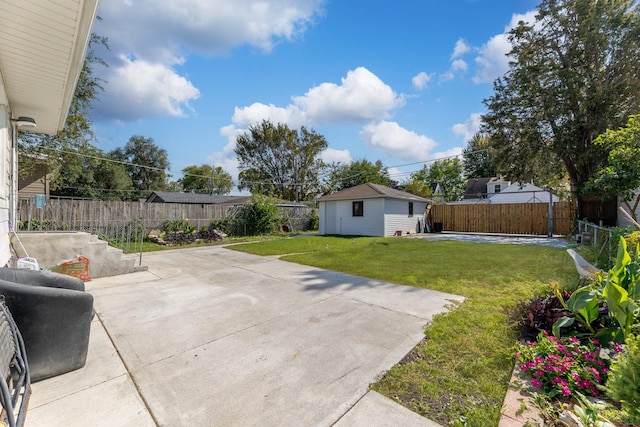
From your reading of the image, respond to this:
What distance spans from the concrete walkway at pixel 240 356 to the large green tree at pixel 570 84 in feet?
45.5

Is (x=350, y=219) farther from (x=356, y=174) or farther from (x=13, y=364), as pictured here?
(x=356, y=174)

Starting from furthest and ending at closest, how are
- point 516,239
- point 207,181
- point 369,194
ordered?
point 207,181 < point 369,194 < point 516,239

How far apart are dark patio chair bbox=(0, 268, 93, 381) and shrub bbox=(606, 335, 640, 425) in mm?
3690

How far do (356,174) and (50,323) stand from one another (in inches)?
1346

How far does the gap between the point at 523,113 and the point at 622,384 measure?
56.4ft

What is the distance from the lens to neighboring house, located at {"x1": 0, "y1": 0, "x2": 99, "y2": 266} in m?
2.57

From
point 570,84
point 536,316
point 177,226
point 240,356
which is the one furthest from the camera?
point 177,226

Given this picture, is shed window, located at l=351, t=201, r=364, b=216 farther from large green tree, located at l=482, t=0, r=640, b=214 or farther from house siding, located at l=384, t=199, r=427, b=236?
large green tree, located at l=482, t=0, r=640, b=214

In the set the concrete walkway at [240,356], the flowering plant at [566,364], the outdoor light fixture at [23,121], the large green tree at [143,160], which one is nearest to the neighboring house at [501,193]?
the concrete walkway at [240,356]

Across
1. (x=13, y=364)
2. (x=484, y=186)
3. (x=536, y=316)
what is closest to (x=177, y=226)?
(x=13, y=364)

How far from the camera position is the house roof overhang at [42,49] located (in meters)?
2.55

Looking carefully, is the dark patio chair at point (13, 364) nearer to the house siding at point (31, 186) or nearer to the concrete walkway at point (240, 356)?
the concrete walkway at point (240, 356)

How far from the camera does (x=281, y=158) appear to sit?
32.4 m

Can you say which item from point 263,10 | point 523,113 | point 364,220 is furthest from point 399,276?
point 523,113
